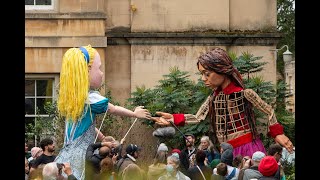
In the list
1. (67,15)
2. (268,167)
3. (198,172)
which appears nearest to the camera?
(268,167)

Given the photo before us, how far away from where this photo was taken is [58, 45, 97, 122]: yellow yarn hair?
11.7 metres

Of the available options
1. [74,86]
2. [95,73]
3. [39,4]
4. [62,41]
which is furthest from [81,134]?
[39,4]

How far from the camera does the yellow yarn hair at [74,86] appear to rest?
11.7m

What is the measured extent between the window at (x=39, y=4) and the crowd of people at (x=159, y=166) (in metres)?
8.76

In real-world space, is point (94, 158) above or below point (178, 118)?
below

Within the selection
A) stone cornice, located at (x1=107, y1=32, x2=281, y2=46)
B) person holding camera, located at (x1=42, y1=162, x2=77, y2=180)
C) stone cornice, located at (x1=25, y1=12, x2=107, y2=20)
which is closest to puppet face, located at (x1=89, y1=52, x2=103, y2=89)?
person holding camera, located at (x1=42, y1=162, x2=77, y2=180)

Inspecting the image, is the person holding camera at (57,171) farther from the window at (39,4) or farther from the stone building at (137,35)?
the window at (39,4)

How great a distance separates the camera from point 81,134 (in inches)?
465

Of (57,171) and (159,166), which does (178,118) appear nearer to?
(159,166)

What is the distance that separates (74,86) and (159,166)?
127cm

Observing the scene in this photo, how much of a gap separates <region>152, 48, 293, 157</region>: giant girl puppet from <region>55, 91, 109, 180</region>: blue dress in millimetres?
1574

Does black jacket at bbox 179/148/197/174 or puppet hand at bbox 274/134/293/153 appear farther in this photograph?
black jacket at bbox 179/148/197/174

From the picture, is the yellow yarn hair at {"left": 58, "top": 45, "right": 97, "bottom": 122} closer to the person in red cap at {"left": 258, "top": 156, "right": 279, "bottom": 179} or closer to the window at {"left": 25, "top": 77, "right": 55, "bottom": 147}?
the person in red cap at {"left": 258, "top": 156, "right": 279, "bottom": 179}
